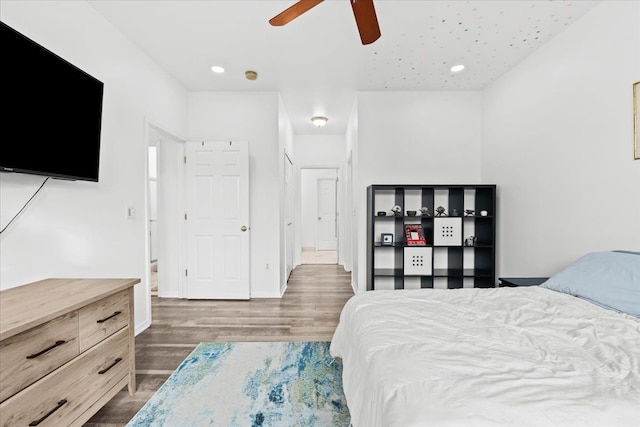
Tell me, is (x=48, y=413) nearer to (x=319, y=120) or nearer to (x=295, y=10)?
(x=295, y=10)

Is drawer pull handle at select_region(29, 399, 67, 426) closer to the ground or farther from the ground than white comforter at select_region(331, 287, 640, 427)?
closer to the ground

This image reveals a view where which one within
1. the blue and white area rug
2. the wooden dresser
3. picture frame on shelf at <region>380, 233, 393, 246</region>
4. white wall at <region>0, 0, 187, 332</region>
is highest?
white wall at <region>0, 0, 187, 332</region>

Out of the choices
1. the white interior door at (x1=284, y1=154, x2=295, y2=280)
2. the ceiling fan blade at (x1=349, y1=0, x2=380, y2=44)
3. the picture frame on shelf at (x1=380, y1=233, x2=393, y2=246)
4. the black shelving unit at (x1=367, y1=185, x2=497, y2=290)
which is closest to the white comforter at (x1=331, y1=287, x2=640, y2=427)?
the ceiling fan blade at (x1=349, y1=0, x2=380, y2=44)

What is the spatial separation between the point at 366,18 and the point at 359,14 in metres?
0.05

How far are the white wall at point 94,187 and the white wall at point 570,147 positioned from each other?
3867mm

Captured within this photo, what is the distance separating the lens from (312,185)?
28.0 feet

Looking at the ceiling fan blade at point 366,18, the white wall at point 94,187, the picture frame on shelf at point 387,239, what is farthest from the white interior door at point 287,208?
the ceiling fan blade at point 366,18

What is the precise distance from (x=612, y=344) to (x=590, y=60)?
2.28 meters

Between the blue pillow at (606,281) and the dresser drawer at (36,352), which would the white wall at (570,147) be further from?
the dresser drawer at (36,352)

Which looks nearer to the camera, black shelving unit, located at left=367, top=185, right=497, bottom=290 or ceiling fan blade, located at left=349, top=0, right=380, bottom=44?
ceiling fan blade, located at left=349, top=0, right=380, bottom=44

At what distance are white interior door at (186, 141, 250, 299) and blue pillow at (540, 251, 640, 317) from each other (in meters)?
3.23

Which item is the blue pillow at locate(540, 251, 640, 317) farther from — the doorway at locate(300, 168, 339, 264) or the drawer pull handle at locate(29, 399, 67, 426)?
the doorway at locate(300, 168, 339, 264)

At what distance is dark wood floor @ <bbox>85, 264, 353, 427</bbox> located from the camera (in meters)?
1.96

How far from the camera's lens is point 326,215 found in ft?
28.0
